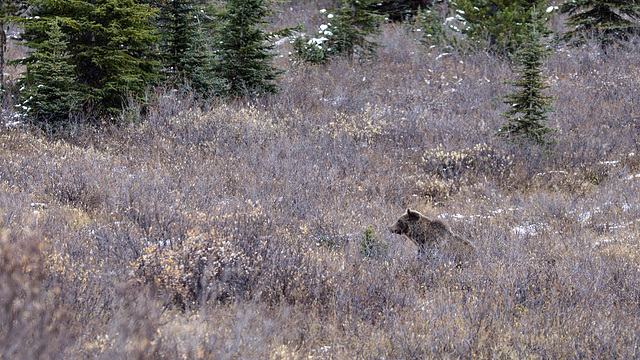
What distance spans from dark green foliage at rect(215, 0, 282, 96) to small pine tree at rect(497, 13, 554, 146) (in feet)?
19.4

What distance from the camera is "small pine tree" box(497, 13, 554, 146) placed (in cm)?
893

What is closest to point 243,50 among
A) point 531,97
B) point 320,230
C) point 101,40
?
point 101,40

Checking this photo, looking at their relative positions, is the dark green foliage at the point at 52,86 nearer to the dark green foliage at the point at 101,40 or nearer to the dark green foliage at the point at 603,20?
the dark green foliage at the point at 101,40

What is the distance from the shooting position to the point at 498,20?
592 inches

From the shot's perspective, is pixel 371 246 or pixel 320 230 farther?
pixel 320 230

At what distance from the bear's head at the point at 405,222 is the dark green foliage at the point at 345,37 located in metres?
9.90

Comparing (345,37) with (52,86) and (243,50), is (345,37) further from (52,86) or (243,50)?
(52,86)

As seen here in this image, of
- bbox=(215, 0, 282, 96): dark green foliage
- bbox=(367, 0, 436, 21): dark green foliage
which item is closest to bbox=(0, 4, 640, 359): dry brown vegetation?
bbox=(215, 0, 282, 96): dark green foliage

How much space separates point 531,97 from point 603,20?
9.07 metres

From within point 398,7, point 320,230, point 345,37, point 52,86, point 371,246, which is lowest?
point 320,230

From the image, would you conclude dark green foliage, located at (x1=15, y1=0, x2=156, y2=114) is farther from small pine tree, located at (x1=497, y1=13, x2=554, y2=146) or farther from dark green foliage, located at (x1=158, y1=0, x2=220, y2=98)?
small pine tree, located at (x1=497, y1=13, x2=554, y2=146)

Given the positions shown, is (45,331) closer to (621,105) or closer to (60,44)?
(60,44)

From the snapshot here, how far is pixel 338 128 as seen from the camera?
11.0m

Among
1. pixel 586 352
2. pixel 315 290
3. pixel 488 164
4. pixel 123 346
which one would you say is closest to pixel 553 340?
pixel 586 352
